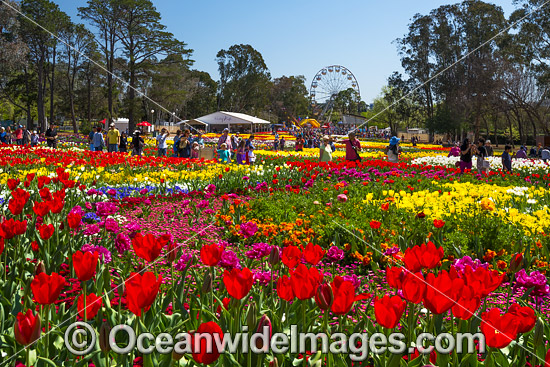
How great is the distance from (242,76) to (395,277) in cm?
6951

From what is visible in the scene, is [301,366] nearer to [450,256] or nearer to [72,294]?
[72,294]

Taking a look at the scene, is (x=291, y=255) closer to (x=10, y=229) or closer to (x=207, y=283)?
(x=207, y=283)

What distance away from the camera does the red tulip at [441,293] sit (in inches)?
65.1

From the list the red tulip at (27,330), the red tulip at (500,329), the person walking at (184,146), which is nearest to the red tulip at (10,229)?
the red tulip at (27,330)

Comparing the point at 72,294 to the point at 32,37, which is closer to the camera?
the point at 72,294

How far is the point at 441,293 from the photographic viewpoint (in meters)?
1.66

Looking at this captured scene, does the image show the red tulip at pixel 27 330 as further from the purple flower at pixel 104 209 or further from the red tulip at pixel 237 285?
the purple flower at pixel 104 209

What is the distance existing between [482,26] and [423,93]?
12162 mm

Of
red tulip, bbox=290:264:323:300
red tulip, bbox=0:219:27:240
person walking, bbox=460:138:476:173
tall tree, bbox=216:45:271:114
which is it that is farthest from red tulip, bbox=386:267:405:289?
tall tree, bbox=216:45:271:114

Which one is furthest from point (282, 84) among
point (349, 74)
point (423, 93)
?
point (349, 74)

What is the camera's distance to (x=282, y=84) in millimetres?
98250

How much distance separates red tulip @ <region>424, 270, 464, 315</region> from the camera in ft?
5.42

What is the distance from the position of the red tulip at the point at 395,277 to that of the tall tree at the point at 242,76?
68.4 meters

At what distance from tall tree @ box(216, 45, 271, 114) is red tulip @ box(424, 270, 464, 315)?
6873 centimetres
